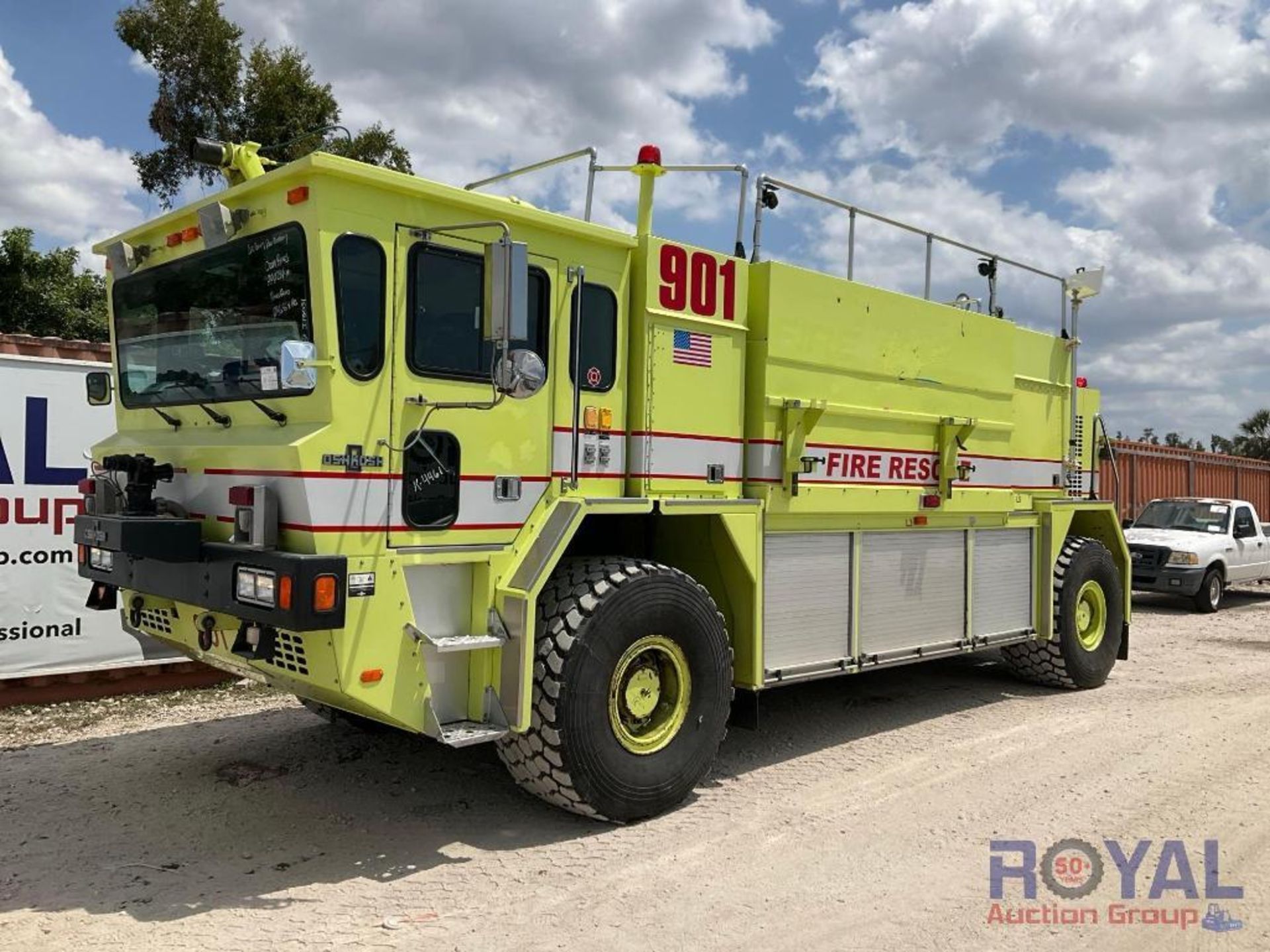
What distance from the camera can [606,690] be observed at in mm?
4785

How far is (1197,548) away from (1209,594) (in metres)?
0.73

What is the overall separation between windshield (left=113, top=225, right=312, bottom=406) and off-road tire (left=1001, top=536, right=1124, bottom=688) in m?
6.38

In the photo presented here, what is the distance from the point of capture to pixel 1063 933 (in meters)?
3.87

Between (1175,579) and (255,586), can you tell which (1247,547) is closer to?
(1175,579)

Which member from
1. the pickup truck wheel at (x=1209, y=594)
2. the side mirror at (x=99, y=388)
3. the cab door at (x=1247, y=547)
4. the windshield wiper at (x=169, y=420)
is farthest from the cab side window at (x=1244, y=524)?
the side mirror at (x=99, y=388)

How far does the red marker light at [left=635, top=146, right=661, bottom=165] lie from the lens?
5395 millimetres

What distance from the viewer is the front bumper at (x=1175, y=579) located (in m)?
14.4

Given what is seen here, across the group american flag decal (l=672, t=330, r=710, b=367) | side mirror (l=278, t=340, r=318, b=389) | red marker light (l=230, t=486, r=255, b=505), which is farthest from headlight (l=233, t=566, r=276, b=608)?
american flag decal (l=672, t=330, r=710, b=367)

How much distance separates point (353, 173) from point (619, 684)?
2675 millimetres

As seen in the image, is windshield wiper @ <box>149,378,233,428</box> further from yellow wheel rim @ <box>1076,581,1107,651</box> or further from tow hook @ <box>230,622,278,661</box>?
yellow wheel rim @ <box>1076,581,1107,651</box>

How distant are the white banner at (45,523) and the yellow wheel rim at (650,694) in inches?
170

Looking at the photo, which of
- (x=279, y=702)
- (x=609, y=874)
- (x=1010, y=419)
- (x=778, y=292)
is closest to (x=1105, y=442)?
(x=1010, y=419)

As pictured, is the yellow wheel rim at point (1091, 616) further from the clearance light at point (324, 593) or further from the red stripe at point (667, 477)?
the clearance light at point (324, 593)

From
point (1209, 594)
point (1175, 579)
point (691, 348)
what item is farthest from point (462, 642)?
point (1209, 594)
